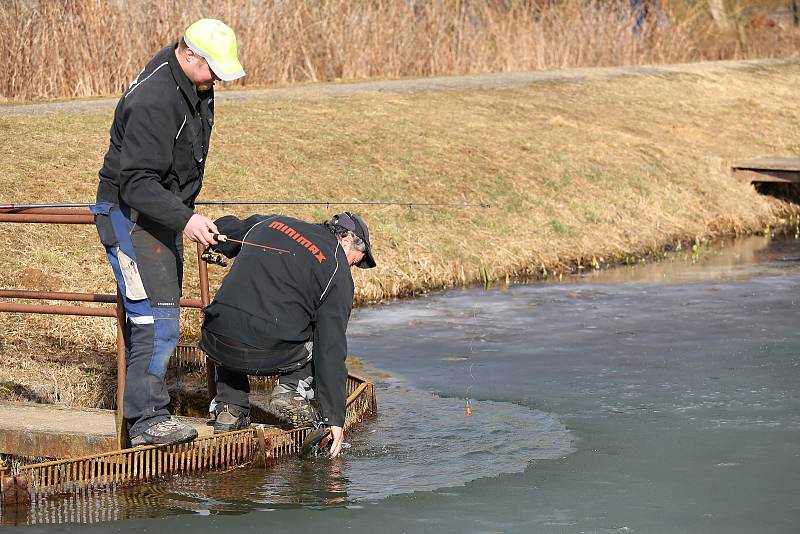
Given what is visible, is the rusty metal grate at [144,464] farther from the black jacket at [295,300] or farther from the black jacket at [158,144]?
the black jacket at [158,144]

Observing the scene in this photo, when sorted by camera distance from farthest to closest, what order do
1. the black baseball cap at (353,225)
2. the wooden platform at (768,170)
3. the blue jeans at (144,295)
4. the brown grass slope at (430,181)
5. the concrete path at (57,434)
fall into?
the wooden platform at (768,170) → the brown grass slope at (430,181) → the concrete path at (57,434) → the black baseball cap at (353,225) → the blue jeans at (144,295)

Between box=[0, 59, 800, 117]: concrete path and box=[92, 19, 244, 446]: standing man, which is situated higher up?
box=[0, 59, 800, 117]: concrete path

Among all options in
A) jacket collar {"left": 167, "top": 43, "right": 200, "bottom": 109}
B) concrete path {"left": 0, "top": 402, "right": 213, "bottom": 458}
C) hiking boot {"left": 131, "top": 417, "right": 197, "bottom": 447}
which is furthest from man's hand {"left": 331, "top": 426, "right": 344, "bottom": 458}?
jacket collar {"left": 167, "top": 43, "right": 200, "bottom": 109}

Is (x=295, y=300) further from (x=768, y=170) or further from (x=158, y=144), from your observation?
(x=768, y=170)

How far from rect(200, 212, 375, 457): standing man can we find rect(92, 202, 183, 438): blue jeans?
30 cm

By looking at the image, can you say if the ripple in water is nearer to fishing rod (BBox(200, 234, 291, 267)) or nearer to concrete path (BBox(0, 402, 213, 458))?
concrete path (BBox(0, 402, 213, 458))

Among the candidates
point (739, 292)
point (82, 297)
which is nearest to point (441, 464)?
point (82, 297)

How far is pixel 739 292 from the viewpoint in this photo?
11250mm

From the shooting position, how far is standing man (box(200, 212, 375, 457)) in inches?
237

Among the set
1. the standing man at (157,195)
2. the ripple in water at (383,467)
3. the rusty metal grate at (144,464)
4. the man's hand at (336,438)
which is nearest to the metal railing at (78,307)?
the standing man at (157,195)

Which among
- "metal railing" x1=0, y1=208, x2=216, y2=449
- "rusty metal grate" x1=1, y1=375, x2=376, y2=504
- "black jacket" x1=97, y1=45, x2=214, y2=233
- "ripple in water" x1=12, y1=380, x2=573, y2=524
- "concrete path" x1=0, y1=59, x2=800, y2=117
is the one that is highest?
"concrete path" x1=0, y1=59, x2=800, y2=117

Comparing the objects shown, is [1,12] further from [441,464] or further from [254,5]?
[441,464]

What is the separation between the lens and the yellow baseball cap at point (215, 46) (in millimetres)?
5676

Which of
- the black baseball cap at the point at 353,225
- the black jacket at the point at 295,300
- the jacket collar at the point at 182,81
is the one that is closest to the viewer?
the jacket collar at the point at 182,81
